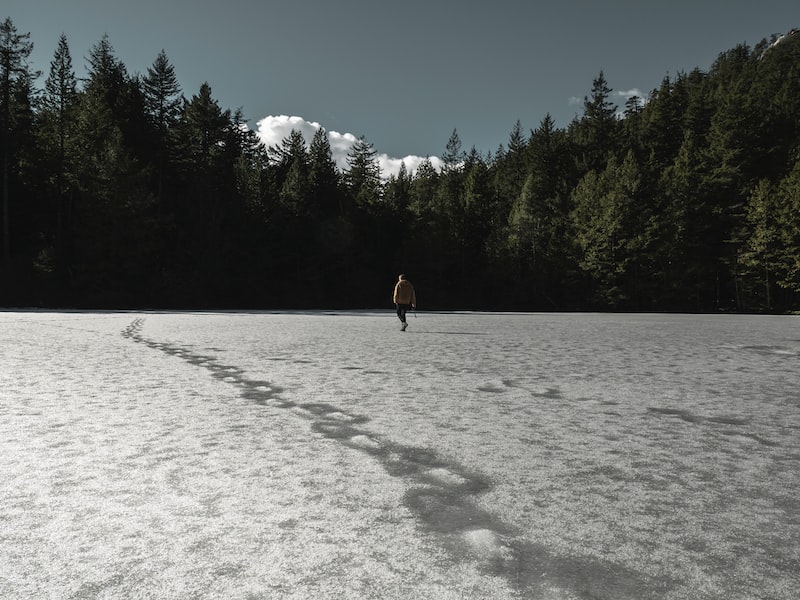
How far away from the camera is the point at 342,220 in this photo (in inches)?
2410

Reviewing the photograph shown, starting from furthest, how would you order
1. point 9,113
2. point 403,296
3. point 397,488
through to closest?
point 9,113 → point 403,296 → point 397,488

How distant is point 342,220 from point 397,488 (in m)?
58.7

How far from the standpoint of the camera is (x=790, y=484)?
383 centimetres

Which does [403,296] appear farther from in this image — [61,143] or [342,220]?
[61,143]

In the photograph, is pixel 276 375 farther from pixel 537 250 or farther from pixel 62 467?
pixel 537 250

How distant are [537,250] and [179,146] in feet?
135

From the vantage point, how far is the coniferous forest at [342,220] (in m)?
52.7

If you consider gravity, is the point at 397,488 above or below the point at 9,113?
below

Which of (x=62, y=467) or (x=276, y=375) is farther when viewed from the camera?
(x=276, y=375)

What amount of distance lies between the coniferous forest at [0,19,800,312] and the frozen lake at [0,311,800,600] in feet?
151

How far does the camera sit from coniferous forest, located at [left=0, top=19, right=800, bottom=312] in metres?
52.7

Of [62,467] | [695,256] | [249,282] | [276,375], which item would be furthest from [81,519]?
[695,256]

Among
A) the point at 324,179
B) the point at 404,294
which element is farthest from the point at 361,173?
the point at 404,294

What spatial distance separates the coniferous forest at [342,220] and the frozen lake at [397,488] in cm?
4614
